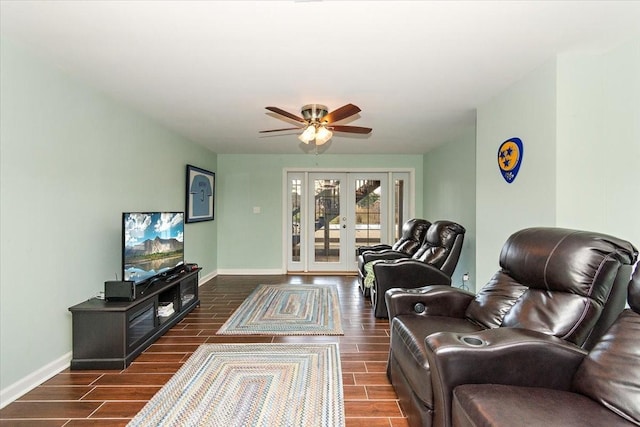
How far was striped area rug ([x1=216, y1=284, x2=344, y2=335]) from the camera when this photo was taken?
321 centimetres

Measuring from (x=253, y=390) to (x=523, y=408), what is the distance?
1578mm

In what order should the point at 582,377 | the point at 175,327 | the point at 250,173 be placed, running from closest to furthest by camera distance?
the point at 582,377
the point at 175,327
the point at 250,173

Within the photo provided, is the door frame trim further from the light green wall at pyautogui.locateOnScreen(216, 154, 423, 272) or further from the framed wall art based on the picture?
the framed wall art

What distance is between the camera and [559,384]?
55.6 inches

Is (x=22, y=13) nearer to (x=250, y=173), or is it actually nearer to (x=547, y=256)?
(x=547, y=256)

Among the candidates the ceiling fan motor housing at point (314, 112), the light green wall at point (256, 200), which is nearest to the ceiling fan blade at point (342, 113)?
the ceiling fan motor housing at point (314, 112)

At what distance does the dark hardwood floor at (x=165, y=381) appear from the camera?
190cm

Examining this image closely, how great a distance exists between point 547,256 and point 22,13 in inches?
122

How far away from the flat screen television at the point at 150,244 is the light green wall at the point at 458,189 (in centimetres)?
358

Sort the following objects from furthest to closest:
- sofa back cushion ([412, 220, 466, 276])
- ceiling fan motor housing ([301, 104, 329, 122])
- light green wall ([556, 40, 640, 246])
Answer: sofa back cushion ([412, 220, 466, 276]) < ceiling fan motor housing ([301, 104, 329, 122]) < light green wall ([556, 40, 640, 246])

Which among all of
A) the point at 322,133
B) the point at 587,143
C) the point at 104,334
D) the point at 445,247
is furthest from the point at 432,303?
the point at 104,334

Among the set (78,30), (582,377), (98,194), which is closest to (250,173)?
(98,194)

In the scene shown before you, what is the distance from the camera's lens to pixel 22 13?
1.75 m

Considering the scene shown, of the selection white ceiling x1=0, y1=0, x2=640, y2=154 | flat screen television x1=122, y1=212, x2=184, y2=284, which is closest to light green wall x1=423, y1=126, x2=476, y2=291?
white ceiling x1=0, y1=0, x2=640, y2=154
